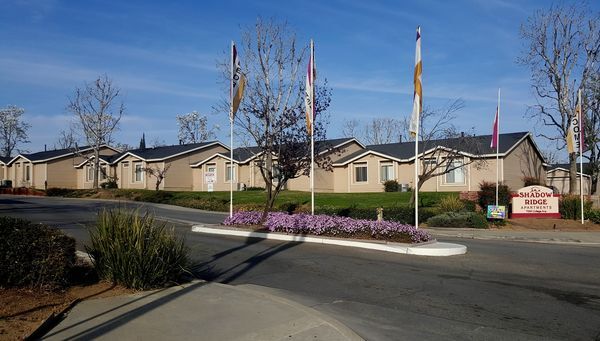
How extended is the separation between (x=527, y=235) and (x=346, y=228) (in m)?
8.01

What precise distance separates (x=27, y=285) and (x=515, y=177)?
37.2 meters

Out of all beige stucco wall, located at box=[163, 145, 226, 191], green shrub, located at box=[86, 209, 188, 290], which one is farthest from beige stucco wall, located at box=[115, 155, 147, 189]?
green shrub, located at box=[86, 209, 188, 290]

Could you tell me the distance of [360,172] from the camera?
44.9 meters

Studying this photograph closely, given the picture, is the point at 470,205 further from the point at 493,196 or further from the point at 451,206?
the point at 451,206

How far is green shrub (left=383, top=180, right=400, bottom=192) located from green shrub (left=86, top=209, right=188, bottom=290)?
107 ft

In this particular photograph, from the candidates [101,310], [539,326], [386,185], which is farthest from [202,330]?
[386,185]

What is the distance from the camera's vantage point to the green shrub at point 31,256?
7719mm

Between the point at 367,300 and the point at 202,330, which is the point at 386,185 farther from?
the point at 202,330

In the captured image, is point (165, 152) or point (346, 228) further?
point (165, 152)

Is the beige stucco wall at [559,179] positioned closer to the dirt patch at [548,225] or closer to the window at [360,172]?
the window at [360,172]

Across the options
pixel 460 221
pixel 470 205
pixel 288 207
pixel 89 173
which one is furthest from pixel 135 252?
pixel 89 173

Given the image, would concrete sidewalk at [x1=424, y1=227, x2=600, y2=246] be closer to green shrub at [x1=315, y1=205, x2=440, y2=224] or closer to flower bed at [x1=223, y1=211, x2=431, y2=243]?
green shrub at [x1=315, y1=205, x2=440, y2=224]

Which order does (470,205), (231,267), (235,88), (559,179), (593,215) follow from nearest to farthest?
1. (231,267)
2. (235,88)
3. (593,215)
4. (470,205)
5. (559,179)

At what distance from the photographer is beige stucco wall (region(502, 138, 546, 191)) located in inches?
1527
